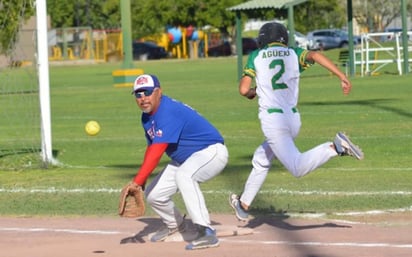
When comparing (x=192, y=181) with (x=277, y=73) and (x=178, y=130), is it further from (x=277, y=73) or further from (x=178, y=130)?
(x=277, y=73)

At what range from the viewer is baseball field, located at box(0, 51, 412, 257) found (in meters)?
10.2

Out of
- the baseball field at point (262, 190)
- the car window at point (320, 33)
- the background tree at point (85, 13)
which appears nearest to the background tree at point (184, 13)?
the car window at point (320, 33)

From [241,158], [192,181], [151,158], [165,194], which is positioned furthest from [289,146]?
[241,158]

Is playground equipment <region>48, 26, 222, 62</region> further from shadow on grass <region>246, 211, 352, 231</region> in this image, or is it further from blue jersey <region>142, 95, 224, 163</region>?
blue jersey <region>142, 95, 224, 163</region>

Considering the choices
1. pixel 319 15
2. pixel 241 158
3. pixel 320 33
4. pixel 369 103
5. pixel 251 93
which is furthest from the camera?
pixel 319 15

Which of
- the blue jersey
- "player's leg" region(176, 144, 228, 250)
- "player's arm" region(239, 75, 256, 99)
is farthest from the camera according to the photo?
"player's arm" region(239, 75, 256, 99)

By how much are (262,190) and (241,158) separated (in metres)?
3.73

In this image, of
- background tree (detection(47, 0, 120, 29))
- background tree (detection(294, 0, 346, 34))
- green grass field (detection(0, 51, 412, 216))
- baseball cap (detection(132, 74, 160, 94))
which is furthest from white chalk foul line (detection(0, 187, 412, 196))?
background tree (detection(47, 0, 120, 29))

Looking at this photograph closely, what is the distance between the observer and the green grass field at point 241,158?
12477mm

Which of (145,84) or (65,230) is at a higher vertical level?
(145,84)

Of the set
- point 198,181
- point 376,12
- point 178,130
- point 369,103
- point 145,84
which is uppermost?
point 376,12

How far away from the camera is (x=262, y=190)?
43.5 feet

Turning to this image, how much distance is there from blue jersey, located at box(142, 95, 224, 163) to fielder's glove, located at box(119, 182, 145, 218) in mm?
423

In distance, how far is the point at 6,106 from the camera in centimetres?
2486
